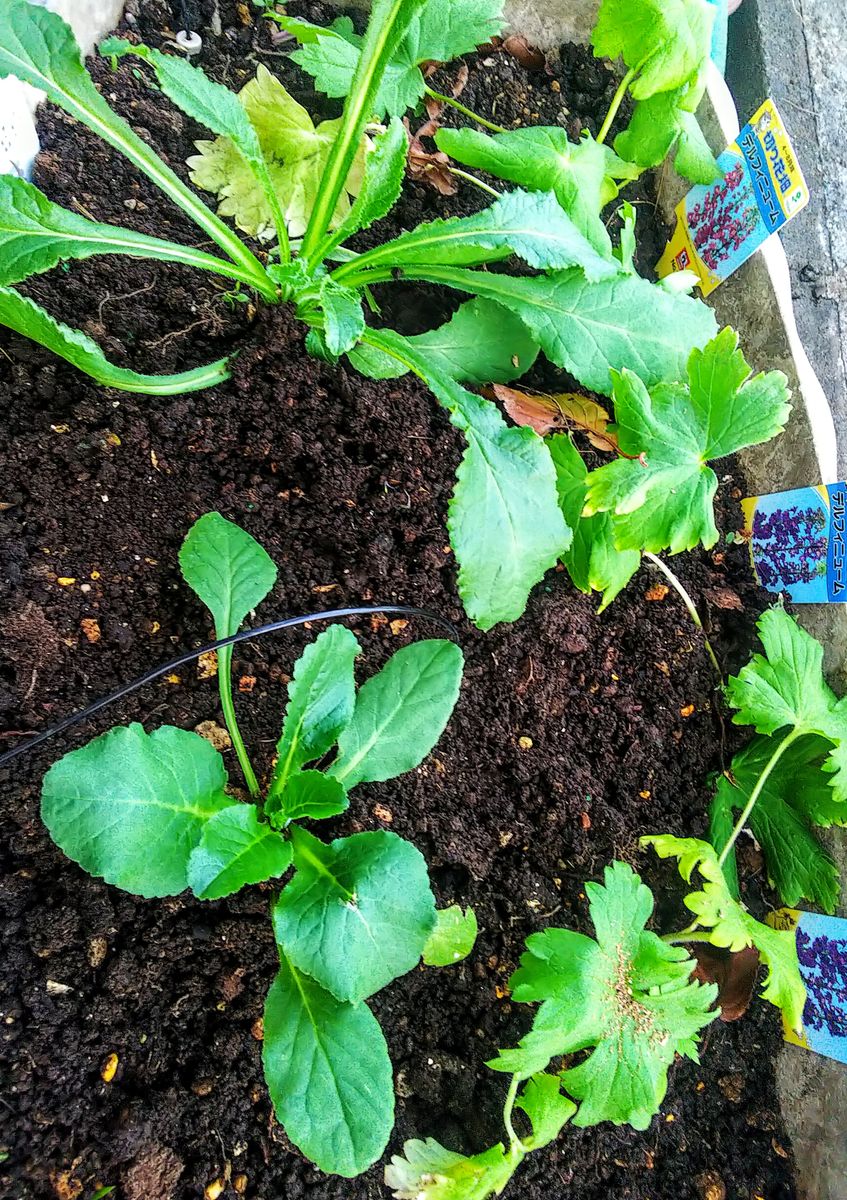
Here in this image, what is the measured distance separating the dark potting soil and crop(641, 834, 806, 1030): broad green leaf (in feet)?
0.44

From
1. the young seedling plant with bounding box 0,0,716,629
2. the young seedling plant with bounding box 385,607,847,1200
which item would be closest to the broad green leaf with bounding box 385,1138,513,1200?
the young seedling plant with bounding box 385,607,847,1200

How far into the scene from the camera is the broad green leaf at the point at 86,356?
0.83 m

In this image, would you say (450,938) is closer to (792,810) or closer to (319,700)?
(319,700)

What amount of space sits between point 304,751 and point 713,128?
1162 millimetres

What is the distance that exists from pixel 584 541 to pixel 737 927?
19.9 inches

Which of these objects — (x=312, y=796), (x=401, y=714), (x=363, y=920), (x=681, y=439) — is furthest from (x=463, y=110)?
(x=363, y=920)

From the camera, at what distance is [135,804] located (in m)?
0.83

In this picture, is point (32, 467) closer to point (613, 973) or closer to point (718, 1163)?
point (613, 973)

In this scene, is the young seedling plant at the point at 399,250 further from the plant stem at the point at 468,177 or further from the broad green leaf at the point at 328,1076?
the broad green leaf at the point at 328,1076

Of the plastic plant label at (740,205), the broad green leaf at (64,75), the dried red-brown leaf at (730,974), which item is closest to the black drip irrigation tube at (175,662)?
the broad green leaf at (64,75)

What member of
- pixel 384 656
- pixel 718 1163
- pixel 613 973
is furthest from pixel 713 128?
pixel 718 1163

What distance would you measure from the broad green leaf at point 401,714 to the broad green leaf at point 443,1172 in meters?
0.42

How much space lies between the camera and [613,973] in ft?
3.08

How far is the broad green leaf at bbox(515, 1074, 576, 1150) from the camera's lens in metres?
0.91
